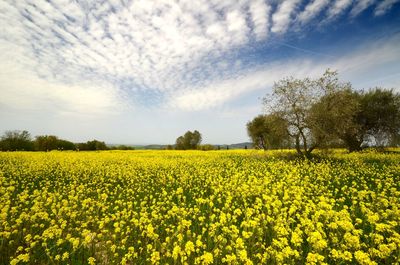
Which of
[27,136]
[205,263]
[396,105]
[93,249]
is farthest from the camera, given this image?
[27,136]

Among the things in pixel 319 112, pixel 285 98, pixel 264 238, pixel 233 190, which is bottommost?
pixel 264 238

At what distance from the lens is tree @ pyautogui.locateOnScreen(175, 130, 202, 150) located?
73.1 meters

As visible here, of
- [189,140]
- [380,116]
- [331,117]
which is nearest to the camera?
[331,117]

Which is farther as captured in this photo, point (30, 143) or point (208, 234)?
point (30, 143)

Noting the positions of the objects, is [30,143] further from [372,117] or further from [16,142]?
[372,117]

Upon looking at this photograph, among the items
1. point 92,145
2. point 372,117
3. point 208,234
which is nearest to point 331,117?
point 372,117

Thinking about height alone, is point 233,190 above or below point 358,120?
below

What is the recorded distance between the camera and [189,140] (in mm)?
75625

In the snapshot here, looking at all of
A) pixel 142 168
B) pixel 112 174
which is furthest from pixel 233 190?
pixel 142 168

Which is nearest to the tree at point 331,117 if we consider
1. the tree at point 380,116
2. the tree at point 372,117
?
the tree at point 372,117

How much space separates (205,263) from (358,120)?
34.5 m

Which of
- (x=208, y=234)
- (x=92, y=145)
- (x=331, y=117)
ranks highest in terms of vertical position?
(x=331, y=117)

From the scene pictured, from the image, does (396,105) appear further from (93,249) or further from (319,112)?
(93,249)

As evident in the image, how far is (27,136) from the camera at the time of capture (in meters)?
47.6
